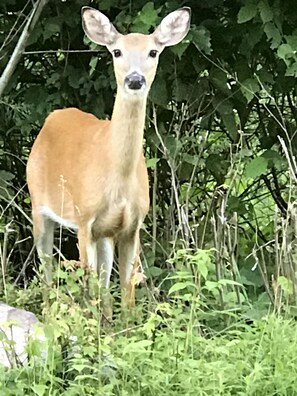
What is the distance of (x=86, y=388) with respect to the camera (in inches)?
166

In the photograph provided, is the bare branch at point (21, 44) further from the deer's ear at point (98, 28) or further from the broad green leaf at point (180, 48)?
the broad green leaf at point (180, 48)

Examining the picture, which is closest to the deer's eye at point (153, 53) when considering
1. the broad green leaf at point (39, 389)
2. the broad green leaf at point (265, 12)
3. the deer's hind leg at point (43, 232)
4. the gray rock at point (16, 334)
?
the broad green leaf at point (265, 12)

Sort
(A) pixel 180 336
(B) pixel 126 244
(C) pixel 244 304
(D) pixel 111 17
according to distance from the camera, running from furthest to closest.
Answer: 1. (D) pixel 111 17
2. (B) pixel 126 244
3. (C) pixel 244 304
4. (A) pixel 180 336

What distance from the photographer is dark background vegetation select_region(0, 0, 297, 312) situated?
6.07m

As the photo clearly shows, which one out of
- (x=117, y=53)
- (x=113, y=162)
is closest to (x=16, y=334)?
(x=113, y=162)

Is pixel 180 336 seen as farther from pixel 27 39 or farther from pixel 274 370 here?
pixel 27 39

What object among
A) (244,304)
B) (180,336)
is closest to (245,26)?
(244,304)

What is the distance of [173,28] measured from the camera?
5.89 metres

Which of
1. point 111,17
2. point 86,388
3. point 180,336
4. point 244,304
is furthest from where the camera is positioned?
point 111,17

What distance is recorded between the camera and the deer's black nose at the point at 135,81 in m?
5.52

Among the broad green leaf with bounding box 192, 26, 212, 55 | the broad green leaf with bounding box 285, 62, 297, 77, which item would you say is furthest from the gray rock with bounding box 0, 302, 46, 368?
the broad green leaf with bounding box 285, 62, 297, 77

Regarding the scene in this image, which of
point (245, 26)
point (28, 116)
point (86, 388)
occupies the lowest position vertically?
point (86, 388)

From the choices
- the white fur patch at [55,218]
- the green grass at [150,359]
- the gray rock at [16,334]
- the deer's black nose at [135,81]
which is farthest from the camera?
the white fur patch at [55,218]

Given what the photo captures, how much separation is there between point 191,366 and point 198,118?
2.92 m
